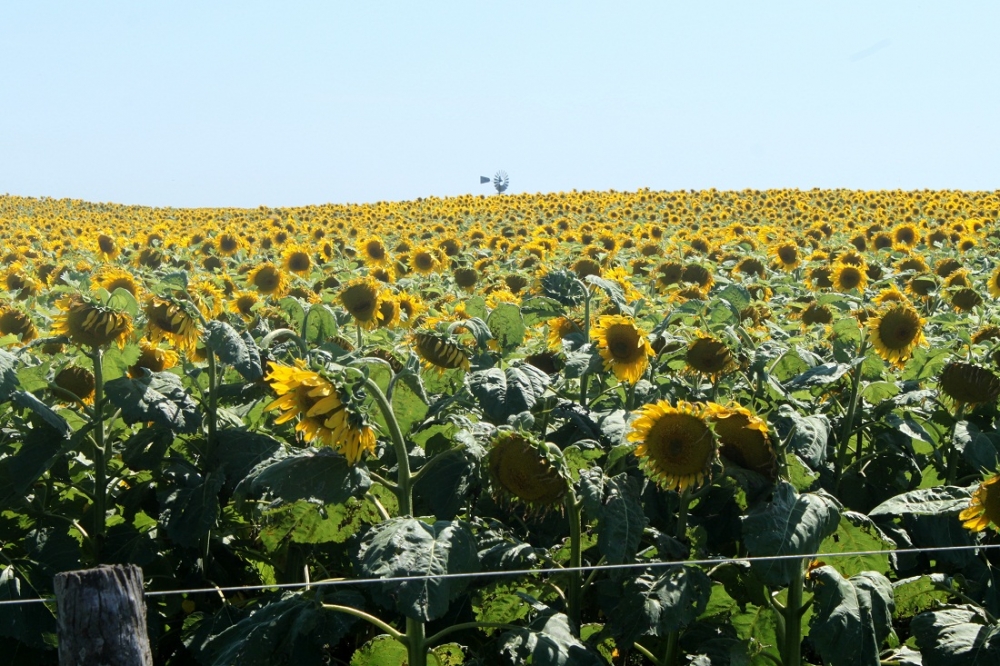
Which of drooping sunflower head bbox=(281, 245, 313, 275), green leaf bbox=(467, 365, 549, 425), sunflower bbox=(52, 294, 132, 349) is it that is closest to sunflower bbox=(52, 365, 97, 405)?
sunflower bbox=(52, 294, 132, 349)

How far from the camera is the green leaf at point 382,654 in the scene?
2.95 meters

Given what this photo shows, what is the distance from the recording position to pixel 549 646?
2.64m

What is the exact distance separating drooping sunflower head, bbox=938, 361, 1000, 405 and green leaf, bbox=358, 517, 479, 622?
1.79 m

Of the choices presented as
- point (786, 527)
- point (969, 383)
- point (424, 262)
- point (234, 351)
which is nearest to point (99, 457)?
point (234, 351)

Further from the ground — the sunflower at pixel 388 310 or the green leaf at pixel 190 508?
the sunflower at pixel 388 310

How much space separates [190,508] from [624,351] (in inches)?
53.6

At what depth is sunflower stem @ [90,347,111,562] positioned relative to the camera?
344cm

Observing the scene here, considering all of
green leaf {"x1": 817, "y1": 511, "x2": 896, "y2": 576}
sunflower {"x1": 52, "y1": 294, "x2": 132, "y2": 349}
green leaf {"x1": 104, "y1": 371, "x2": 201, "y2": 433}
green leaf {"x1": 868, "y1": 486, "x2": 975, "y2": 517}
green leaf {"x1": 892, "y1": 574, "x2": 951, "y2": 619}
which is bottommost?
green leaf {"x1": 892, "y1": 574, "x2": 951, "y2": 619}

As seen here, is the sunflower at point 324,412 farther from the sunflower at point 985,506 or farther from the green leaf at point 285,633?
the sunflower at point 985,506

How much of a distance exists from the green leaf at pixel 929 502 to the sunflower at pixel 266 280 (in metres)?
4.37

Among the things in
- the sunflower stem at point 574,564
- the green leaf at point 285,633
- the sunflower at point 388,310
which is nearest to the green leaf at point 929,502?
the sunflower stem at point 574,564

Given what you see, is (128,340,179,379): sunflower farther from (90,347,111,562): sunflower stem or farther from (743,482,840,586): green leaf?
(743,482,840,586): green leaf

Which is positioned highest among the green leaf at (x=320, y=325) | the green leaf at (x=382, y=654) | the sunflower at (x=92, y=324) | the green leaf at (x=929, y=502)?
the sunflower at (x=92, y=324)

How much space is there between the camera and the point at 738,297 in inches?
152
